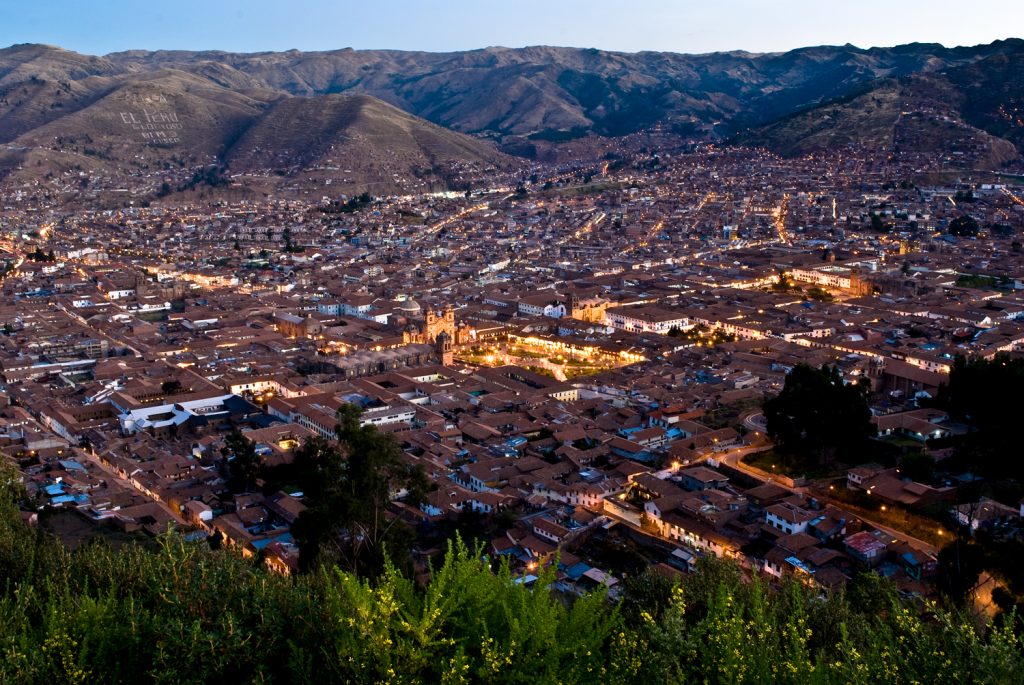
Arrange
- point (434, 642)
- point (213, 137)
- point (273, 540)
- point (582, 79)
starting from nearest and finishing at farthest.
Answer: point (434, 642)
point (273, 540)
point (213, 137)
point (582, 79)

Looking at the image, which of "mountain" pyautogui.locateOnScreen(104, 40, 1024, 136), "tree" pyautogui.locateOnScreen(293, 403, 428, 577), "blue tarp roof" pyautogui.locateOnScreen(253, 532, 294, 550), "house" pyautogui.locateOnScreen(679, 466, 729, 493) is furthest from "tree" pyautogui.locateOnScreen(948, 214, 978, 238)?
"mountain" pyautogui.locateOnScreen(104, 40, 1024, 136)

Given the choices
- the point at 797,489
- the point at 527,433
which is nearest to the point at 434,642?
the point at 797,489

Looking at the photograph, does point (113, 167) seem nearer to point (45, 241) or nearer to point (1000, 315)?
point (45, 241)

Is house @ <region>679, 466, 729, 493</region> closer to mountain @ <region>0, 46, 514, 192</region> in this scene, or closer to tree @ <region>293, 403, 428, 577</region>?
tree @ <region>293, 403, 428, 577</region>

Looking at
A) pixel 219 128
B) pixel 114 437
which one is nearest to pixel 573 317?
pixel 114 437

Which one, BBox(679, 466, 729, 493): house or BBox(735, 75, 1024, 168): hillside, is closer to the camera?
BBox(679, 466, 729, 493): house

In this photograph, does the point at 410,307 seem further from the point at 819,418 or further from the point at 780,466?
the point at 819,418
